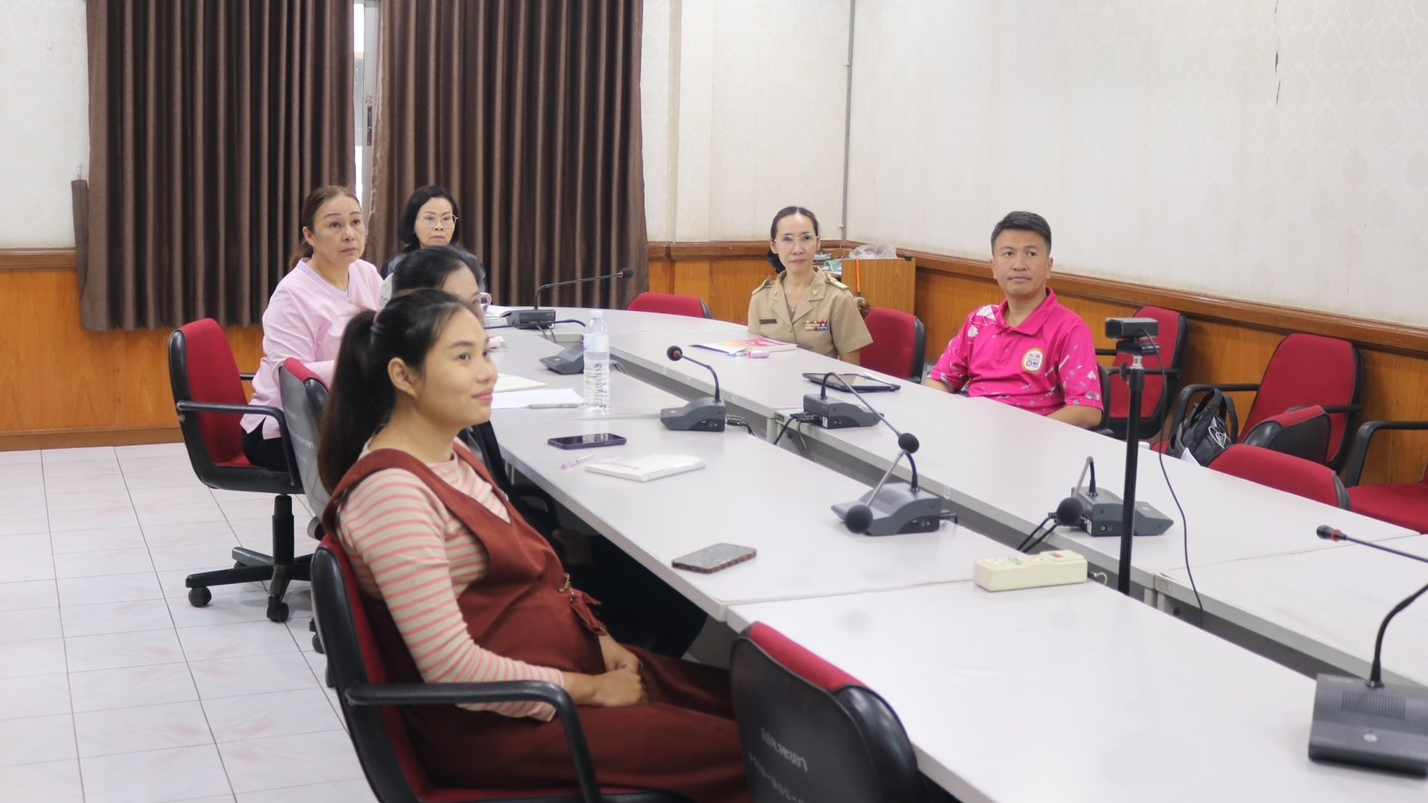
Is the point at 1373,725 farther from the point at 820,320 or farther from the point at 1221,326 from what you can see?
the point at 1221,326

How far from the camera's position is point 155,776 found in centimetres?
290

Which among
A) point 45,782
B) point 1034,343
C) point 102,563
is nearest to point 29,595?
point 102,563

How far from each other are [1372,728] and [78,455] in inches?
219

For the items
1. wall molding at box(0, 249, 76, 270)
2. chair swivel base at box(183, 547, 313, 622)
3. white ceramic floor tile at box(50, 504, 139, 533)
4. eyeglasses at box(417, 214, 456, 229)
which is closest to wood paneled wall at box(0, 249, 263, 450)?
wall molding at box(0, 249, 76, 270)

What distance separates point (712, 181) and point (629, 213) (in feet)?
1.76

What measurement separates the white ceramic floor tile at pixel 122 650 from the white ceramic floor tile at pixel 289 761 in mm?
631

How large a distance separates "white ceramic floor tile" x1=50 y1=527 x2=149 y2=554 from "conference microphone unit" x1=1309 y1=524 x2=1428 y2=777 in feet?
13.1

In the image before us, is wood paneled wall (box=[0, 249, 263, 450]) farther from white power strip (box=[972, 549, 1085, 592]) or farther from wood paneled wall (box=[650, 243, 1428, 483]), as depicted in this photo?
white power strip (box=[972, 549, 1085, 592])

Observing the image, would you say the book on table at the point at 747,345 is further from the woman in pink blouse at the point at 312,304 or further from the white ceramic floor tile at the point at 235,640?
the white ceramic floor tile at the point at 235,640

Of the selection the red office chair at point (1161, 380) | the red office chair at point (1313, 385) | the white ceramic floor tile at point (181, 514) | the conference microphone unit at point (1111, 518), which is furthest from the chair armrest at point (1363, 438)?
the white ceramic floor tile at point (181, 514)

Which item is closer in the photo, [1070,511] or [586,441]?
[1070,511]

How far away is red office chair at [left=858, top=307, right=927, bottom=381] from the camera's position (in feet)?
15.1

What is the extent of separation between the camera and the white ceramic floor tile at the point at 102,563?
4.23 meters

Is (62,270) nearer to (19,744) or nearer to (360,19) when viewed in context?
(360,19)
